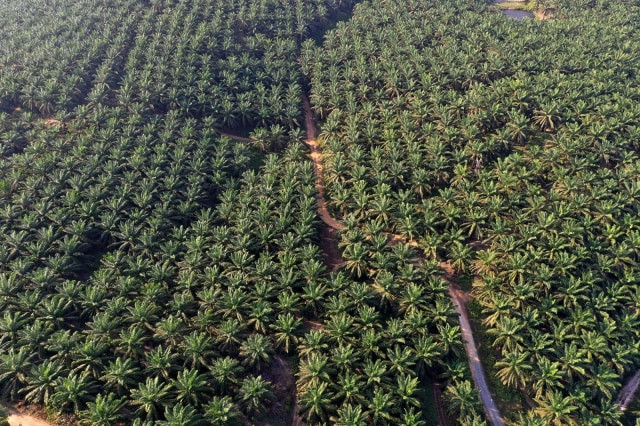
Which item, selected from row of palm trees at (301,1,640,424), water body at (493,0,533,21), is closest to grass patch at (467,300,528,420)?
row of palm trees at (301,1,640,424)

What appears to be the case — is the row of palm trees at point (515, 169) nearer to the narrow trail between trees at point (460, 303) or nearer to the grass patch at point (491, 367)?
the grass patch at point (491, 367)

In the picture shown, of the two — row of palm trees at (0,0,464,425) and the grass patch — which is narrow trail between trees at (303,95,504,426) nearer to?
the grass patch

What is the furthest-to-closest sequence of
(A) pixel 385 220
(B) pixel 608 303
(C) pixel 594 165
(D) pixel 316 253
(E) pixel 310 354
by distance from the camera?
1. (C) pixel 594 165
2. (A) pixel 385 220
3. (D) pixel 316 253
4. (B) pixel 608 303
5. (E) pixel 310 354

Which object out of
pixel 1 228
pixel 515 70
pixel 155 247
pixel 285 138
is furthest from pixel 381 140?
pixel 1 228

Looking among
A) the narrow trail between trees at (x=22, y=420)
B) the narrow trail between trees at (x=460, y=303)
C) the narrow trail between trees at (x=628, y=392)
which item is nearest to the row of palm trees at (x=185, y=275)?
the narrow trail between trees at (x=22, y=420)

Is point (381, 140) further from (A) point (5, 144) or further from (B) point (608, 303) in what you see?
(A) point (5, 144)

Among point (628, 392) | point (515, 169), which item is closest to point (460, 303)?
point (628, 392)
